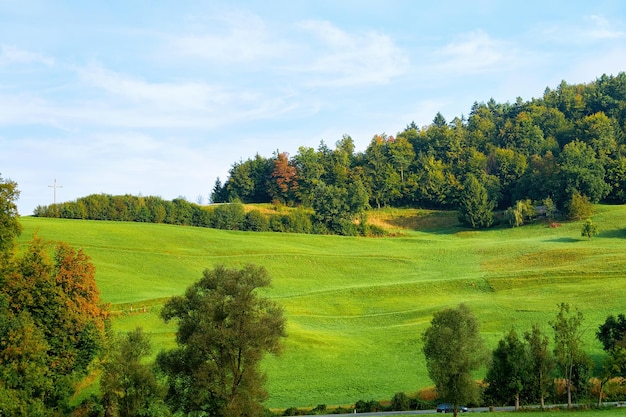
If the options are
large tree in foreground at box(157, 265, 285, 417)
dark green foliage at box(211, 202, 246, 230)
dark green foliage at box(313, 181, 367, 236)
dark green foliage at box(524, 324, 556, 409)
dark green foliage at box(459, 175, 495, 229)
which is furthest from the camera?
dark green foliage at box(459, 175, 495, 229)

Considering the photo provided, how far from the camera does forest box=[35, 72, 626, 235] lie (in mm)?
114438

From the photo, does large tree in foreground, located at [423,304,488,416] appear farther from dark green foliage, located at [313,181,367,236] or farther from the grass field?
dark green foliage, located at [313,181,367,236]

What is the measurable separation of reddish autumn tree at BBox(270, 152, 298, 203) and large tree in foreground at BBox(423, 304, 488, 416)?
104052 millimetres

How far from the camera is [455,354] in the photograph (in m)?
36.7

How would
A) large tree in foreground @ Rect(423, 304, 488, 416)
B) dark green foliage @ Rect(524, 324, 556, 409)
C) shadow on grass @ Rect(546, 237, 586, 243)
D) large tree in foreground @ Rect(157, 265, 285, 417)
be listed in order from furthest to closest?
1. shadow on grass @ Rect(546, 237, 586, 243)
2. dark green foliage @ Rect(524, 324, 556, 409)
3. large tree in foreground @ Rect(423, 304, 488, 416)
4. large tree in foreground @ Rect(157, 265, 285, 417)

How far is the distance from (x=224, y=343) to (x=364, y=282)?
4825cm

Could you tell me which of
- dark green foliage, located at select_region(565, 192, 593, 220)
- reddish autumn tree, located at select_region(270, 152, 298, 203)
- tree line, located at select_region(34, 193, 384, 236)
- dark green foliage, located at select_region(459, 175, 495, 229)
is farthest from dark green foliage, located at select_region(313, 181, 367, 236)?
dark green foliage, located at select_region(565, 192, 593, 220)

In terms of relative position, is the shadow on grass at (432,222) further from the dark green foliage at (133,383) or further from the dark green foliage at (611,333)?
the dark green foliage at (133,383)

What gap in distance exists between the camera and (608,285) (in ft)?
223

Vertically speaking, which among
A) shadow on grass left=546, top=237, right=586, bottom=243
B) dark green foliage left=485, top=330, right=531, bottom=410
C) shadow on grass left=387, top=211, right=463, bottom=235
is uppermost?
shadow on grass left=387, top=211, right=463, bottom=235

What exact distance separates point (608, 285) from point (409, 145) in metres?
89.2

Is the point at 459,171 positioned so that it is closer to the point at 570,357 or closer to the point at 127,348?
the point at 570,357

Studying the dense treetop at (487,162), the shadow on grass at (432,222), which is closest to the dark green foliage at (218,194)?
the dense treetop at (487,162)

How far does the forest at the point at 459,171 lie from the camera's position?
114 meters
